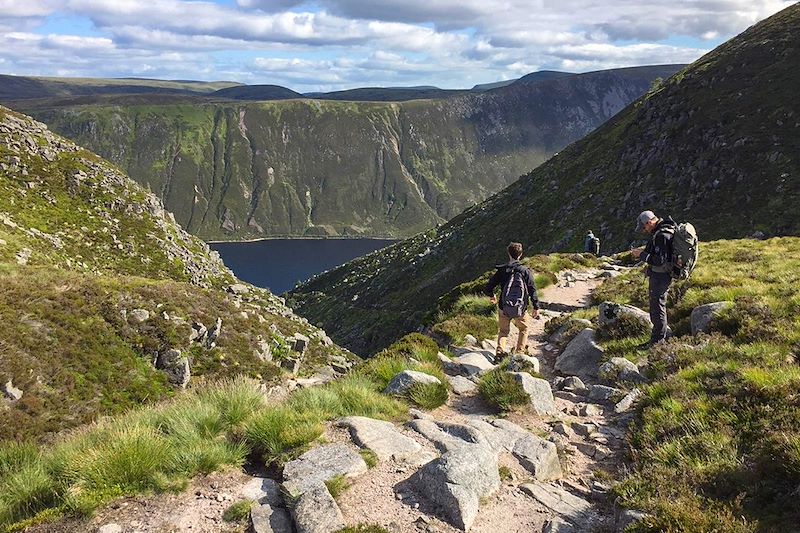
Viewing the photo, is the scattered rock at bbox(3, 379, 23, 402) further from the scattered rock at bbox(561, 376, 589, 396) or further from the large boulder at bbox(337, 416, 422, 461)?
the scattered rock at bbox(561, 376, 589, 396)

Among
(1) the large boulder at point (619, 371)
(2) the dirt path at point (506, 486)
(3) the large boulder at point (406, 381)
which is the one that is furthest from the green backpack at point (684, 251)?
(3) the large boulder at point (406, 381)

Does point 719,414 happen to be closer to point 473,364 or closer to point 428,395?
point 428,395

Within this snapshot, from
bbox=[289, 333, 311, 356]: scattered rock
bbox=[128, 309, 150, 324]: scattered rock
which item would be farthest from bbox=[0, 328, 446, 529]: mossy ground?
bbox=[289, 333, 311, 356]: scattered rock

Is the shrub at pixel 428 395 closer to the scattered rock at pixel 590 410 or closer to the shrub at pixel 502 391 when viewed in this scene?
the shrub at pixel 502 391

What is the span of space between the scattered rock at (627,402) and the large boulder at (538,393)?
55.1 inches

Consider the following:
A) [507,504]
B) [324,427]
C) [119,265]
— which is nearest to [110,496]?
[324,427]

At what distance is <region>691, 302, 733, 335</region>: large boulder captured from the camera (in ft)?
47.5

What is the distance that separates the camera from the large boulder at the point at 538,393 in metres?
11.2

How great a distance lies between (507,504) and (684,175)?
3447 inches

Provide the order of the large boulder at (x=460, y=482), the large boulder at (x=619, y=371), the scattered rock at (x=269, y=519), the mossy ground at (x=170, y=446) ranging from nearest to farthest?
the scattered rock at (x=269, y=519)
the mossy ground at (x=170, y=446)
the large boulder at (x=460, y=482)
the large boulder at (x=619, y=371)

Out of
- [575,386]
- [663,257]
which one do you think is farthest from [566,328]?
[575,386]

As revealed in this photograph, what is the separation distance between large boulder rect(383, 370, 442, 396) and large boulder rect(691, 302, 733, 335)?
27.8ft

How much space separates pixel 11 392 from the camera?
20.5m

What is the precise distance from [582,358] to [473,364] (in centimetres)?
363
